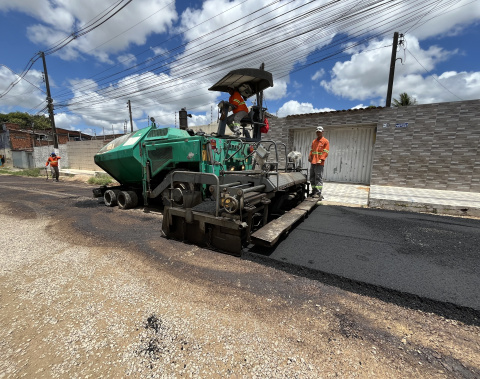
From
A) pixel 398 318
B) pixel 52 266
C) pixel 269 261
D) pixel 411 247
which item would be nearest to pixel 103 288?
pixel 52 266

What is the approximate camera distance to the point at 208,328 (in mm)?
1907

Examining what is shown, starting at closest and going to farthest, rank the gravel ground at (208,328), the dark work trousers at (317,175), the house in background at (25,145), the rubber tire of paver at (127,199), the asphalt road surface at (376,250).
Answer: the gravel ground at (208,328), the asphalt road surface at (376,250), the rubber tire of paver at (127,199), the dark work trousers at (317,175), the house in background at (25,145)

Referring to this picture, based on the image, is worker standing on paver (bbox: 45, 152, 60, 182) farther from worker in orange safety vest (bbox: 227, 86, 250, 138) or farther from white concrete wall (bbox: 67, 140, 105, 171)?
worker in orange safety vest (bbox: 227, 86, 250, 138)

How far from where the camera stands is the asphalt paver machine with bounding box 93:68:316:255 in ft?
10.5

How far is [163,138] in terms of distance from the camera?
5207mm

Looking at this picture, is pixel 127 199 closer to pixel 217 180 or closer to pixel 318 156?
pixel 217 180

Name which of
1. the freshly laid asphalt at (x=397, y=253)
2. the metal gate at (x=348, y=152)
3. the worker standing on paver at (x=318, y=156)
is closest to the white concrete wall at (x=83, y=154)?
the metal gate at (x=348, y=152)

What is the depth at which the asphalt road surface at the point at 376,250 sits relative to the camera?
2.38 meters

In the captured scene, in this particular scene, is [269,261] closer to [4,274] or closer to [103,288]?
[103,288]

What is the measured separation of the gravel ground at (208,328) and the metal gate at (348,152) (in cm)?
829

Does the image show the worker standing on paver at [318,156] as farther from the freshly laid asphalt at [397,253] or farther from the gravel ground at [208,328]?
the gravel ground at [208,328]

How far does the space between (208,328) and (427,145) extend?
9250 millimetres

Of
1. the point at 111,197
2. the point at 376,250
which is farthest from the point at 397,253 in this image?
the point at 111,197

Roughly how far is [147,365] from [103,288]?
1273 millimetres
